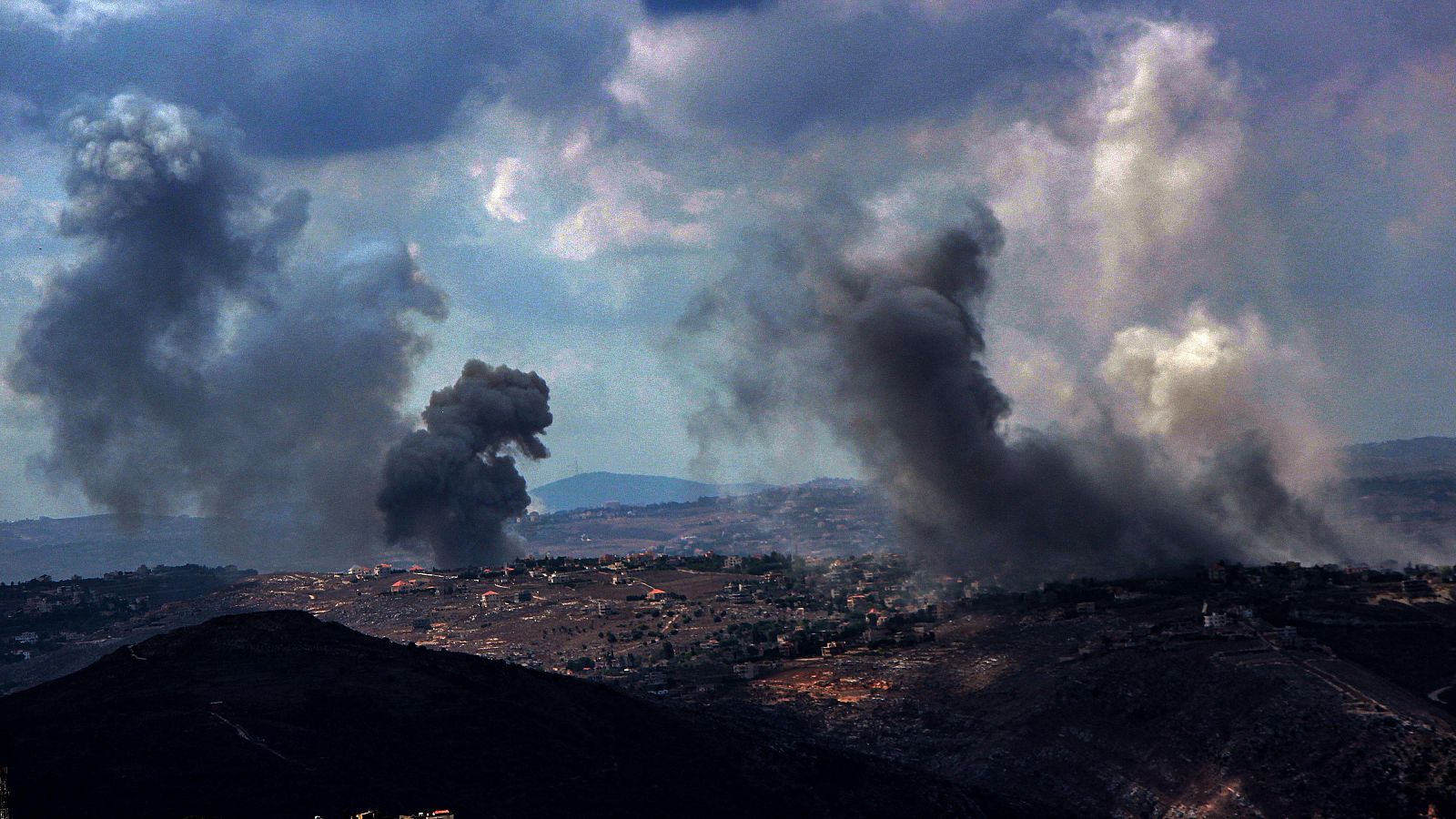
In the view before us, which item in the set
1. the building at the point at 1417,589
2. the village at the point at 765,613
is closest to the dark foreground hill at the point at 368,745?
the village at the point at 765,613

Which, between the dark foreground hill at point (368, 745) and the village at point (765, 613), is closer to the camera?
the dark foreground hill at point (368, 745)

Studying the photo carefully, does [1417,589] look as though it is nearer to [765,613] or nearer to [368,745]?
[765,613]

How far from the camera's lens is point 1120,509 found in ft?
484

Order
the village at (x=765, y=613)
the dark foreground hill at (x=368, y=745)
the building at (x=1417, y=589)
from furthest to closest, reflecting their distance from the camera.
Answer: the building at (x=1417, y=589), the village at (x=765, y=613), the dark foreground hill at (x=368, y=745)

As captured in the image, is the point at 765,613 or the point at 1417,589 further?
the point at 765,613

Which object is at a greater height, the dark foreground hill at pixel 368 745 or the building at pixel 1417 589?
the building at pixel 1417 589

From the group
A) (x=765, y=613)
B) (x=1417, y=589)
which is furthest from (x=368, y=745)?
(x=765, y=613)

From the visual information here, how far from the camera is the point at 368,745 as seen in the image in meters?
76.8

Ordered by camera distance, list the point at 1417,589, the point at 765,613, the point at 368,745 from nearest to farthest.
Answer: the point at 368,745 → the point at 1417,589 → the point at 765,613

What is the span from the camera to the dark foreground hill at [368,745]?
6900 cm

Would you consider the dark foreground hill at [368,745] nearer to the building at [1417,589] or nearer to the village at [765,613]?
the village at [765,613]

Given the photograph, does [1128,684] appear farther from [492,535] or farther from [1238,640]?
[492,535]

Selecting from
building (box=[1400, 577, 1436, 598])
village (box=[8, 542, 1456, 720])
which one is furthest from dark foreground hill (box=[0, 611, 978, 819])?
building (box=[1400, 577, 1436, 598])

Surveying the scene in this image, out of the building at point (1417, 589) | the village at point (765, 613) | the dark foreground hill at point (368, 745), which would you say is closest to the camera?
the dark foreground hill at point (368, 745)
